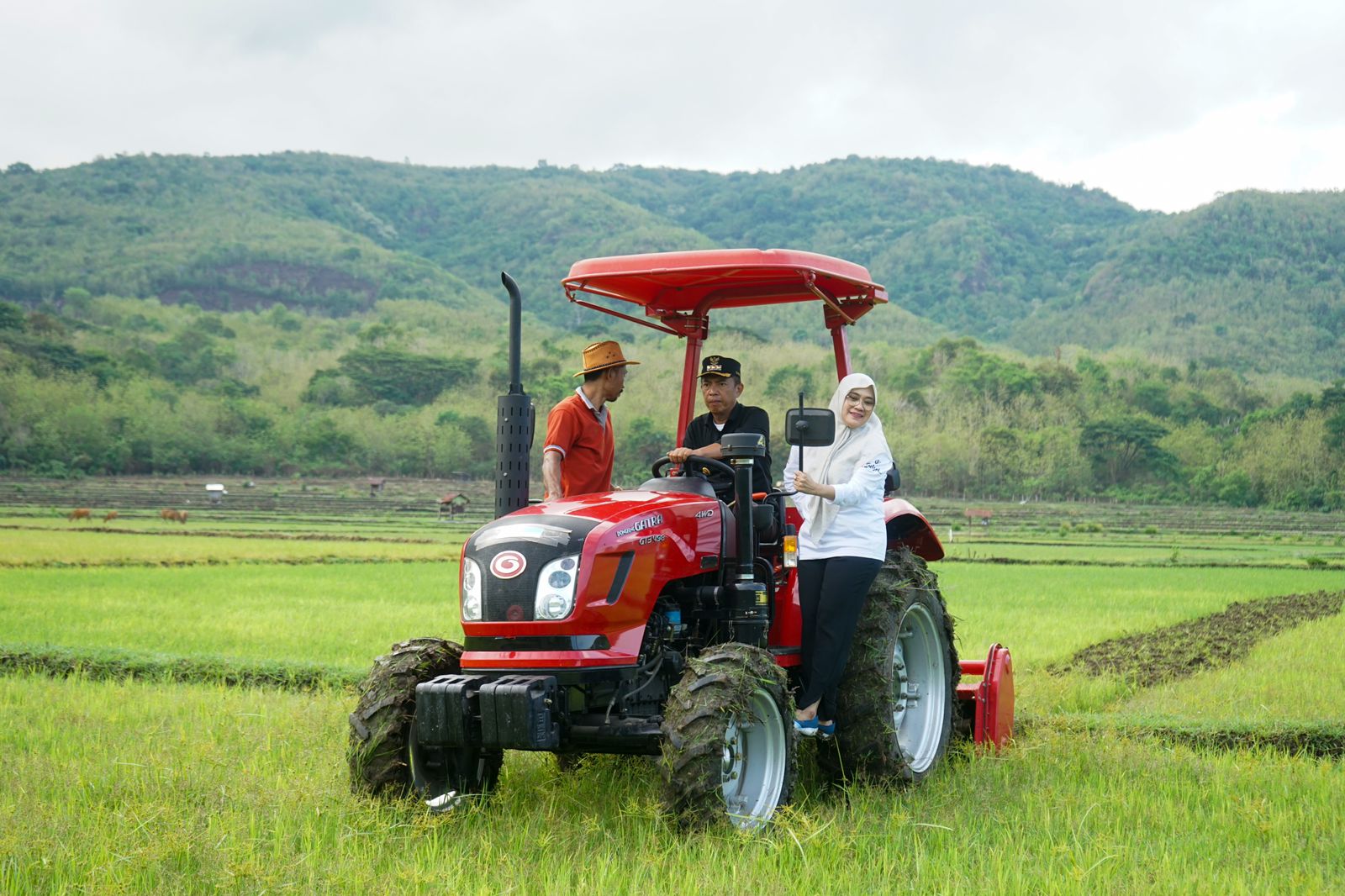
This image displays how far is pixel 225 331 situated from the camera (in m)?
118

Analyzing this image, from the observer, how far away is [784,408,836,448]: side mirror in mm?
5289

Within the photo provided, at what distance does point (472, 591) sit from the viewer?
507cm

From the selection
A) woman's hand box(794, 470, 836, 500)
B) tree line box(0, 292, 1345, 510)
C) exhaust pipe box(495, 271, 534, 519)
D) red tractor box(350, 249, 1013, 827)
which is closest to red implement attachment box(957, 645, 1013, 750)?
red tractor box(350, 249, 1013, 827)

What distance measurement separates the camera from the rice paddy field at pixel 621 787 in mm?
4414

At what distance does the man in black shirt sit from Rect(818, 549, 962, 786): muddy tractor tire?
0.83 m

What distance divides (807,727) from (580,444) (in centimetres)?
161

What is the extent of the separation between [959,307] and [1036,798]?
465 ft

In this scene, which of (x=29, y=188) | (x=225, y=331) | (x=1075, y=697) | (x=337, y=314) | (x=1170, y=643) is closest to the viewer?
(x=1075, y=697)

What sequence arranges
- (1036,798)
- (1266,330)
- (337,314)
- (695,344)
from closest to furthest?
(1036,798) < (695,344) < (1266,330) < (337,314)

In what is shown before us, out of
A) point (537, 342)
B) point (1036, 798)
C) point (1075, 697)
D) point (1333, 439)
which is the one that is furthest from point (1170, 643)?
point (537, 342)

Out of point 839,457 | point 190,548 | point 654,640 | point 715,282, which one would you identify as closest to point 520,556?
point 654,640

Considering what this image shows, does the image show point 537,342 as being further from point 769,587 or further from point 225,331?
point 769,587

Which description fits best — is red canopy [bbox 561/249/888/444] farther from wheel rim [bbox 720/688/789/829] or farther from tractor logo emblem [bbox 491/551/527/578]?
wheel rim [bbox 720/688/789/829]

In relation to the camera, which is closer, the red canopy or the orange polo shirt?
the red canopy
